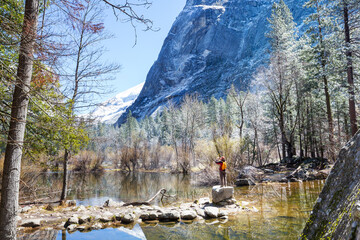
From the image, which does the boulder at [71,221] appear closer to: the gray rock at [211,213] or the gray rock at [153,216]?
the gray rock at [153,216]

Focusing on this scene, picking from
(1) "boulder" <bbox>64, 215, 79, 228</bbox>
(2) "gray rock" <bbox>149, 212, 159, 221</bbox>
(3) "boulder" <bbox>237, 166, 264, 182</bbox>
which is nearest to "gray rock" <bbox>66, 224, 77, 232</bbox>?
(1) "boulder" <bbox>64, 215, 79, 228</bbox>

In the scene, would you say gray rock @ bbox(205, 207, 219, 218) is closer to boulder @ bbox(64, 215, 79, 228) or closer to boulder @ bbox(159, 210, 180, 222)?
boulder @ bbox(159, 210, 180, 222)

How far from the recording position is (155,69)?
17412cm

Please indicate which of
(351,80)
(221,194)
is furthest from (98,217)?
(351,80)

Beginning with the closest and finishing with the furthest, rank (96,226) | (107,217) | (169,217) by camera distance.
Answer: (96,226)
(107,217)
(169,217)

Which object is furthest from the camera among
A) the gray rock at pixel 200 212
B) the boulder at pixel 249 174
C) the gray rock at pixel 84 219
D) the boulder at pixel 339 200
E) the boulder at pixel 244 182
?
the boulder at pixel 249 174

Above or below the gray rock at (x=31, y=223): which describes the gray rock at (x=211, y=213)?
below

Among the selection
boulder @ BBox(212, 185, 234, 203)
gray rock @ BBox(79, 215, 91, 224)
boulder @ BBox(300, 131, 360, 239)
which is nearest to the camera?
boulder @ BBox(300, 131, 360, 239)

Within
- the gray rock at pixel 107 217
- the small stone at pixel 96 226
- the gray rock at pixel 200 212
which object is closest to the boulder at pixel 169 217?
the gray rock at pixel 200 212

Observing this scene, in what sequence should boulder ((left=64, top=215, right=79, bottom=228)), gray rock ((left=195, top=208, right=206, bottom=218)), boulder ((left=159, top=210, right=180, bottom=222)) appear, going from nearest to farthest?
boulder ((left=64, top=215, right=79, bottom=228)) → boulder ((left=159, top=210, right=180, bottom=222)) → gray rock ((left=195, top=208, right=206, bottom=218))

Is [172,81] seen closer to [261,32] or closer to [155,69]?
[155,69]

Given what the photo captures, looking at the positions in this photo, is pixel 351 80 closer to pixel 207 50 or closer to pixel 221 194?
pixel 221 194

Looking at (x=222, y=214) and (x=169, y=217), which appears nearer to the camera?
(x=169, y=217)

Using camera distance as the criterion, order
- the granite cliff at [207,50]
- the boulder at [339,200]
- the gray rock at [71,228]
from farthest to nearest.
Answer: the granite cliff at [207,50]
the gray rock at [71,228]
the boulder at [339,200]
